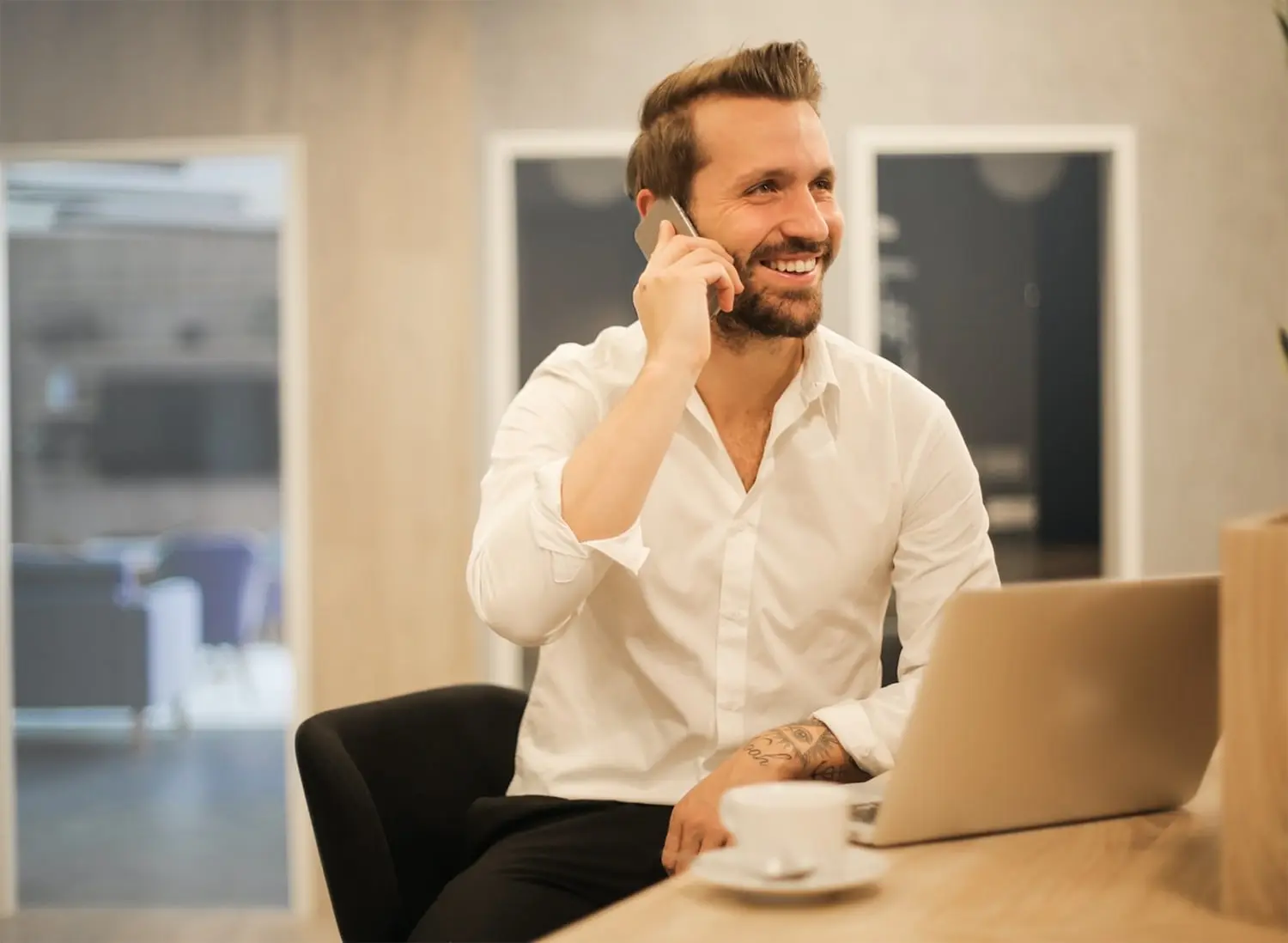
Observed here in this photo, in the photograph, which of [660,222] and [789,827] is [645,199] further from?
[789,827]

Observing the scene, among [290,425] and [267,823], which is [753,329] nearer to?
[290,425]

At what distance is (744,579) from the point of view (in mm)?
1697

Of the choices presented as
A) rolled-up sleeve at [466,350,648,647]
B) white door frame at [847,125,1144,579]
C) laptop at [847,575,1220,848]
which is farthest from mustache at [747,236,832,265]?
white door frame at [847,125,1144,579]

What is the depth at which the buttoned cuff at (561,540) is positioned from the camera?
1.48 meters

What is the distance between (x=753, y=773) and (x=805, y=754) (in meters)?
0.07

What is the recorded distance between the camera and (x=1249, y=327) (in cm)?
396

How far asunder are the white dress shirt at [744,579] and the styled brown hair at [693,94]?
32 cm

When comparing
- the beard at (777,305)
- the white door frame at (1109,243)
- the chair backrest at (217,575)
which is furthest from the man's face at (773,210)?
the chair backrest at (217,575)

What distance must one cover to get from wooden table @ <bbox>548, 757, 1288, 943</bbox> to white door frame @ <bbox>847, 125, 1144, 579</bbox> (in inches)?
117

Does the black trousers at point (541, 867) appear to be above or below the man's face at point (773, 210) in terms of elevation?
below

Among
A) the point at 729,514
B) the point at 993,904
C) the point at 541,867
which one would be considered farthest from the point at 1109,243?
the point at 993,904

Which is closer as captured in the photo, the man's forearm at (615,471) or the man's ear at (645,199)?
the man's forearm at (615,471)

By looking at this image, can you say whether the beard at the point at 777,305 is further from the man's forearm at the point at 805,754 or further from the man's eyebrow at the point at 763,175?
the man's forearm at the point at 805,754

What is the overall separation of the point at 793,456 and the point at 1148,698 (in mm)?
696
